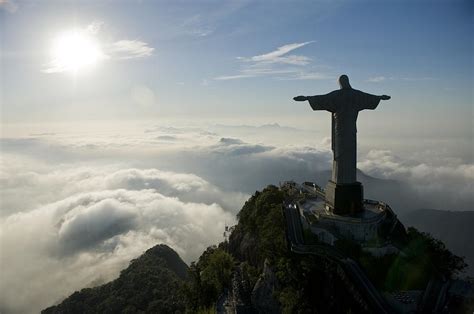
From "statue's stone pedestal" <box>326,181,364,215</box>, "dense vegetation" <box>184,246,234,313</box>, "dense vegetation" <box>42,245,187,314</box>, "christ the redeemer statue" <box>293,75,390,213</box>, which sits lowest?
"dense vegetation" <box>42,245,187,314</box>

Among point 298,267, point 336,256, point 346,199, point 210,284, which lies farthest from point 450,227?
point 298,267

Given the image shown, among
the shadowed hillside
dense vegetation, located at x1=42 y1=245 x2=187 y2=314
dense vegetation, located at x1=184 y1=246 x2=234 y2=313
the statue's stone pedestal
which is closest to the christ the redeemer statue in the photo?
the statue's stone pedestal

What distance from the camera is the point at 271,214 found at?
31.2 metres

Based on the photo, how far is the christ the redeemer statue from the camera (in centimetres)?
2869

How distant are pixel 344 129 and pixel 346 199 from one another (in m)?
5.73

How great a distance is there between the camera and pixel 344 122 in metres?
29.0

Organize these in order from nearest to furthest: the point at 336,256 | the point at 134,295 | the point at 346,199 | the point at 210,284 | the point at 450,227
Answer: the point at 336,256, the point at 346,199, the point at 210,284, the point at 134,295, the point at 450,227

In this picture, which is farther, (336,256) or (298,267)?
(298,267)

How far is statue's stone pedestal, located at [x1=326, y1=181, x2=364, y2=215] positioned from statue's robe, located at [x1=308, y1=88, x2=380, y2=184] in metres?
0.62

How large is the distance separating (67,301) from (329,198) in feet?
200

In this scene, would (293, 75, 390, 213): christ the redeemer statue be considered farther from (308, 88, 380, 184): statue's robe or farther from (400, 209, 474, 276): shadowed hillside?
(400, 209, 474, 276): shadowed hillside

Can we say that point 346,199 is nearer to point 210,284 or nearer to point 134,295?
point 210,284

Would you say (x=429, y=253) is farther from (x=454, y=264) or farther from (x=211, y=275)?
(x=211, y=275)

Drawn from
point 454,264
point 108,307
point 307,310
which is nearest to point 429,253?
point 454,264
